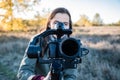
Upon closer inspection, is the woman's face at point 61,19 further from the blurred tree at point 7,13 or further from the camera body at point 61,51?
the blurred tree at point 7,13

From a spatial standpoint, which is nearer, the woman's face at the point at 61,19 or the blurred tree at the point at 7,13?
the woman's face at the point at 61,19

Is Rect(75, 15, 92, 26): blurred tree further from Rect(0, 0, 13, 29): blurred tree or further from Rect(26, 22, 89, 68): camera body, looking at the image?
Rect(26, 22, 89, 68): camera body

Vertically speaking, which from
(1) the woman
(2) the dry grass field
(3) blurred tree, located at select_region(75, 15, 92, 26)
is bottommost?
(3) blurred tree, located at select_region(75, 15, 92, 26)

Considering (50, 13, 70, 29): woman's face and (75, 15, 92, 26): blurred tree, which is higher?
(50, 13, 70, 29): woman's face

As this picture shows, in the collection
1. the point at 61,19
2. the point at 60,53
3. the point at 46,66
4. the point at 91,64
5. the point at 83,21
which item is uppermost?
the point at 61,19

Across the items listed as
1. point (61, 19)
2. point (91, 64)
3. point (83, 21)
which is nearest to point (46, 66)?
point (61, 19)

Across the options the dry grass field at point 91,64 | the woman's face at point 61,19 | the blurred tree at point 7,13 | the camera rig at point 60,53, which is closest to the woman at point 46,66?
the woman's face at point 61,19

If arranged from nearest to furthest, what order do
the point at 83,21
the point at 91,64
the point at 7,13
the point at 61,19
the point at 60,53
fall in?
1. the point at 60,53
2. the point at 61,19
3. the point at 91,64
4. the point at 7,13
5. the point at 83,21

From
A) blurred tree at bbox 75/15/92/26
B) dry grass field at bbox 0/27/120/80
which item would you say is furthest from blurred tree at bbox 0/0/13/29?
blurred tree at bbox 75/15/92/26

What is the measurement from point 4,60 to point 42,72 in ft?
33.9

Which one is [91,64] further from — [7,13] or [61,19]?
[7,13]

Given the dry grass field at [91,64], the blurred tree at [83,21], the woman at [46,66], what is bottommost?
the blurred tree at [83,21]

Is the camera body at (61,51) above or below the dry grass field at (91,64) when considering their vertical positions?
above

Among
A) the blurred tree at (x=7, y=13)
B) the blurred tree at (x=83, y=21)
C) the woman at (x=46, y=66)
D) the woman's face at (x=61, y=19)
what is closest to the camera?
the woman at (x=46, y=66)
